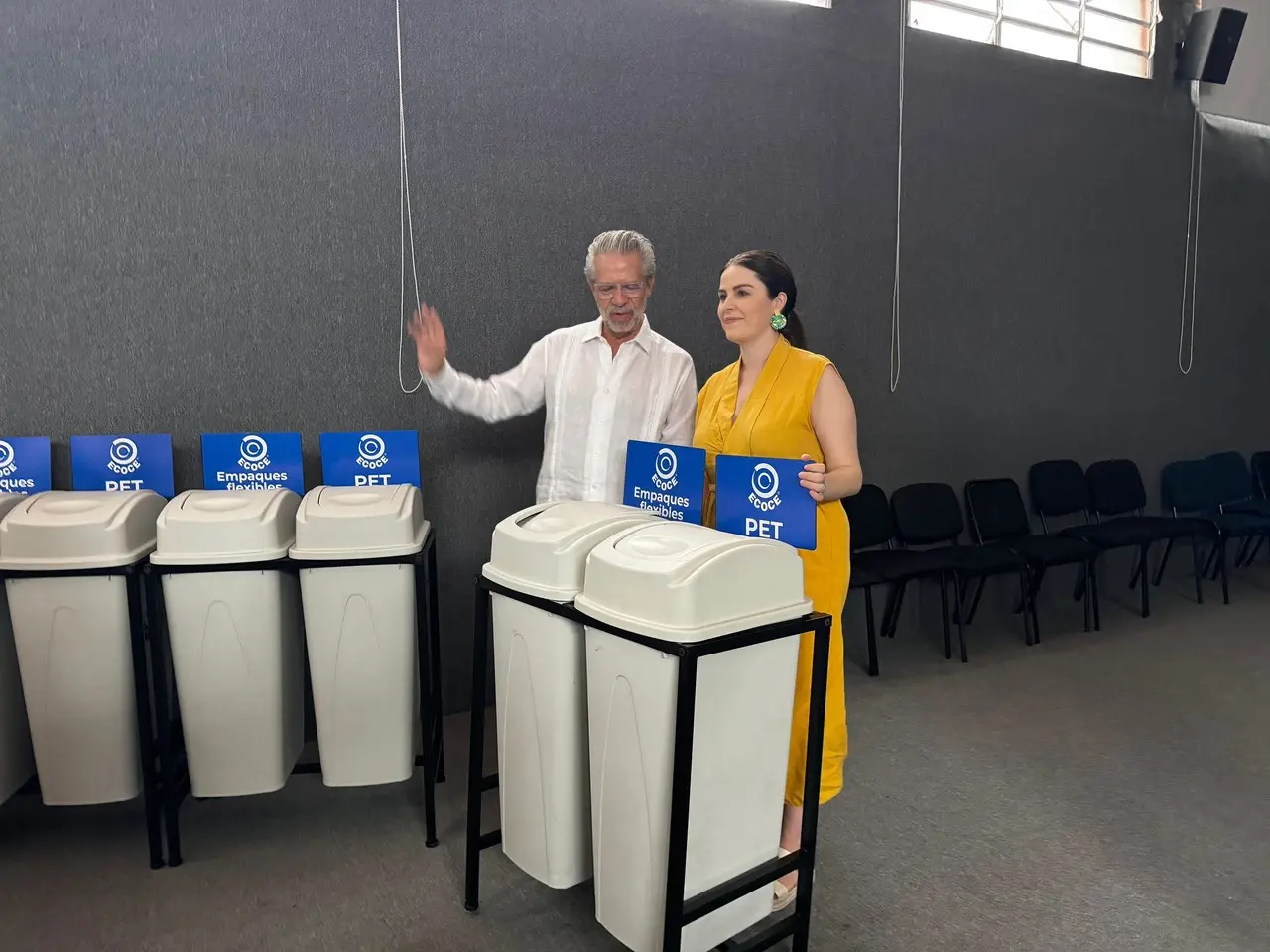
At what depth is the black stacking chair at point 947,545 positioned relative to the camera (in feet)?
12.9

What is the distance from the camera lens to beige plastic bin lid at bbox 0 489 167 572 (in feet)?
6.86

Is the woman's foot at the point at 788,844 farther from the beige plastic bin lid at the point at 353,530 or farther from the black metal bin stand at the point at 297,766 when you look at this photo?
the beige plastic bin lid at the point at 353,530

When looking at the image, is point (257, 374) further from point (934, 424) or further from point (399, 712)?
point (934, 424)

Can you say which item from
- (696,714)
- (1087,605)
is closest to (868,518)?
(1087,605)

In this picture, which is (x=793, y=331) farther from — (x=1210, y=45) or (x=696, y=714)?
(x=1210, y=45)

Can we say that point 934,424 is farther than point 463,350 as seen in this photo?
Yes

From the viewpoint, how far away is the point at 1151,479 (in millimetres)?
5395

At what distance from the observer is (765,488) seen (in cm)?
186

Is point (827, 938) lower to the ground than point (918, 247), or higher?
lower

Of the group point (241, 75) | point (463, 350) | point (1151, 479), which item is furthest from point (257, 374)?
point (1151, 479)

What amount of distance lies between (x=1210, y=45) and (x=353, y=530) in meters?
5.77

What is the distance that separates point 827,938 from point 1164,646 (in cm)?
313

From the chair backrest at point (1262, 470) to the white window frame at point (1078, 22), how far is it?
8.81 ft

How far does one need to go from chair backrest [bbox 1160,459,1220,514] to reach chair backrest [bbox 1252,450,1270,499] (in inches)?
21.9
